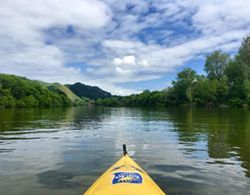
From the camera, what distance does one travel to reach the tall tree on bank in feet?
522

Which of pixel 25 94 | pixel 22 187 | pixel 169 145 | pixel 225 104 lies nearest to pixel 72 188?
pixel 22 187

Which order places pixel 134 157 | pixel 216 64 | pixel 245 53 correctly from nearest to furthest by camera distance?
pixel 134 157 < pixel 245 53 < pixel 216 64

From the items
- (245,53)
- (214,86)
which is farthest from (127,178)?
(214,86)

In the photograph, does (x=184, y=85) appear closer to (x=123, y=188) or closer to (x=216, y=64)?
(x=216, y=64)

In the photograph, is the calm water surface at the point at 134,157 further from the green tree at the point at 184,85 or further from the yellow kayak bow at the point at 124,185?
the green tree at the point at 184,85

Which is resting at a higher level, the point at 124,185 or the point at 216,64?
the point at 216,64

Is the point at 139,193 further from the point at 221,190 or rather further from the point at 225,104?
the point at 225,104

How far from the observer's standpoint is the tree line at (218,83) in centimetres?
14125

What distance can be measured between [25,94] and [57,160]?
601 ft

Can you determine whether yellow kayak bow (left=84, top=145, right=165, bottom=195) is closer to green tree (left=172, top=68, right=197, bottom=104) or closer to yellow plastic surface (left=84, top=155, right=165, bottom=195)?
→ yellow plastic surface (left=84, top=155, right=165, bottom=195)

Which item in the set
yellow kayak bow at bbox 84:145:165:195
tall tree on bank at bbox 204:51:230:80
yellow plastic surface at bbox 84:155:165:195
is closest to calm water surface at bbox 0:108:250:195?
yellow kayak bow at bbox 84:145:165:195

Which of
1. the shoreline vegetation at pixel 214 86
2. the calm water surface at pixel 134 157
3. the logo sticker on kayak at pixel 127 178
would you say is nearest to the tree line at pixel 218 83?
the shoreline vegetation at pixel 214 86

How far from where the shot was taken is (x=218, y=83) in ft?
501

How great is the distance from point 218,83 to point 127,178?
15028cm
